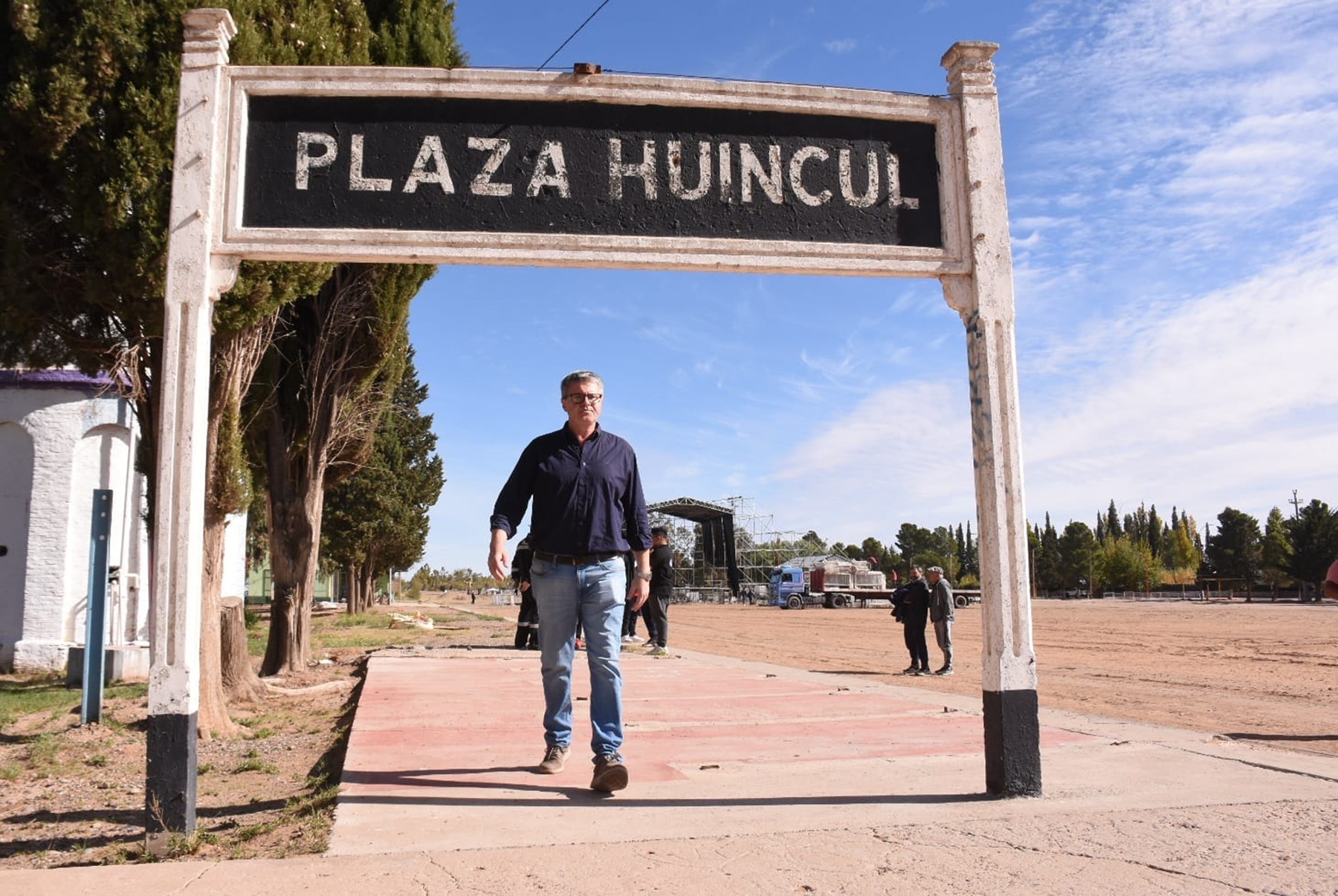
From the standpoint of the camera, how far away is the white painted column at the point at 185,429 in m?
3.76

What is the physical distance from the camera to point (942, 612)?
45.0ft

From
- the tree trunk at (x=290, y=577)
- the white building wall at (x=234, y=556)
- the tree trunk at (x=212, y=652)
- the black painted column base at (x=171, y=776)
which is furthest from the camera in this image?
the white building wall at (x=234, y=556)

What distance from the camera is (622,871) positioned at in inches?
115

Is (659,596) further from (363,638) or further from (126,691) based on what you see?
(363,638)

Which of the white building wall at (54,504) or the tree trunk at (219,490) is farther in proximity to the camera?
the white building wall at (54,504)

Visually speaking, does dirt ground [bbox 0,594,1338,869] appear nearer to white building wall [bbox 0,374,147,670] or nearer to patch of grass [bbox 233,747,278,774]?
patch of grass [bbox 233,747,278,774]

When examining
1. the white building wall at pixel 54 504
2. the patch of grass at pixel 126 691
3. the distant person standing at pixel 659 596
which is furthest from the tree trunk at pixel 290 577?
the distant person standing at pixel 659 596

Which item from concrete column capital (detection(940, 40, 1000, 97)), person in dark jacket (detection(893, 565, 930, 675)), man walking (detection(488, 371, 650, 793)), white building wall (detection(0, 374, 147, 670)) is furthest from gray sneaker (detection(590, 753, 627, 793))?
white building wall (detection(0, 374, 147, 670))

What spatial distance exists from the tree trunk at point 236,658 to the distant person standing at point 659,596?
18.0ft

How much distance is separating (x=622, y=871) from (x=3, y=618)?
13.3 meters

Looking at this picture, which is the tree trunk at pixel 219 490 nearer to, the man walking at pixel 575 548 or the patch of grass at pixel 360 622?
the man walking at pixel 575 548

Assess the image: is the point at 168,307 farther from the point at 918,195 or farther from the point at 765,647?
the point at 765,647

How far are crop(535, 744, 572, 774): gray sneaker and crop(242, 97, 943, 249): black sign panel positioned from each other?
8.00 feet

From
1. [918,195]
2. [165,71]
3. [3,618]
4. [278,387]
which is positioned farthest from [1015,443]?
[3,618]
